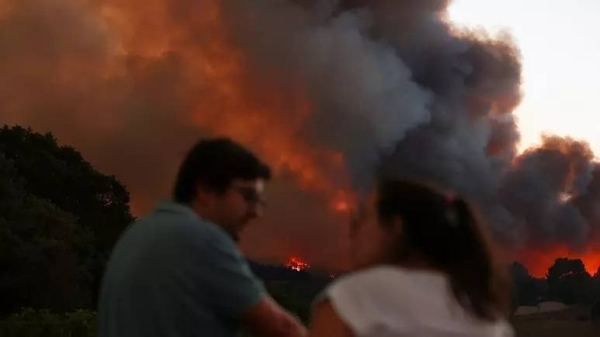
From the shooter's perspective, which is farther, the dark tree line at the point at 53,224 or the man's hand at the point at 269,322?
the dark tree line at the point at 53,224

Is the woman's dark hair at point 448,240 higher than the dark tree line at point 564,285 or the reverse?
the reverse

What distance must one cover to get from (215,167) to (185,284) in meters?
0.36

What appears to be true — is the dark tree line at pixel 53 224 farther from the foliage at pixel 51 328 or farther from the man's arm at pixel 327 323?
the man's arm at pixel 327 323

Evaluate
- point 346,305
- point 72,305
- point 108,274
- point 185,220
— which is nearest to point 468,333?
point 346,305

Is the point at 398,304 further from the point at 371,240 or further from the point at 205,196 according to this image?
the point at 205,196

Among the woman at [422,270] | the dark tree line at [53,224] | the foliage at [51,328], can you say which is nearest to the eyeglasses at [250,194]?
the woman at [422,270]

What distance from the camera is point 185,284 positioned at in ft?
7.88

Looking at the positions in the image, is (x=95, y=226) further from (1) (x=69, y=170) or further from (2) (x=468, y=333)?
(2) (x=468, y=333)

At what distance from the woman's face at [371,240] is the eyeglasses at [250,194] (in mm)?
616

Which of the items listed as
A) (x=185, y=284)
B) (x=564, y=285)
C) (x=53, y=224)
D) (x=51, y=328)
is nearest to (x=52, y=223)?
(x=53, y=224)

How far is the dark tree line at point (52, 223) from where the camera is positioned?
2425 cm

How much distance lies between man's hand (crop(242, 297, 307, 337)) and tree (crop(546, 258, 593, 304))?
61.2 metres

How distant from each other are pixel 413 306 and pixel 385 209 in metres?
0.23

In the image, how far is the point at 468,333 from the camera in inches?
76.0
